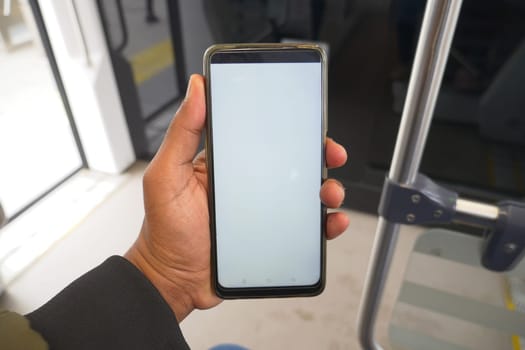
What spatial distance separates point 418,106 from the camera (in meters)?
0.35

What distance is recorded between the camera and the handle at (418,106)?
0.32m

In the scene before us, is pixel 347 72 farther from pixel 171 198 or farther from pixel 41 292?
pixel 41 292

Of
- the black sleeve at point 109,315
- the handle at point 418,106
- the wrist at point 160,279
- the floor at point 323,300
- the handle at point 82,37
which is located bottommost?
the floor at point 323,300

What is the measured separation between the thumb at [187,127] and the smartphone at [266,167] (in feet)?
0.04

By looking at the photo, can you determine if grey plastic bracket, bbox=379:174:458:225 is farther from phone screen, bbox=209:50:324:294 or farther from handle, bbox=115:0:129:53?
handle, bbox=115:0:129:53

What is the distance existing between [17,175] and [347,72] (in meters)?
1.15

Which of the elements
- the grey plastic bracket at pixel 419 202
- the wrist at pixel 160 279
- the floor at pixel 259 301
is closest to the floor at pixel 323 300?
the floor at pixel 259 301

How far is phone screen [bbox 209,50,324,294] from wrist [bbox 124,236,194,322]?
0.26 feet

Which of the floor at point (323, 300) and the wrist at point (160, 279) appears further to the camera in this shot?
the floor at point (323, 300)

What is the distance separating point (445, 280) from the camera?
1.02 metres

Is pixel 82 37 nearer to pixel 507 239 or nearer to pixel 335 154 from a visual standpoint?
pixel 335 154

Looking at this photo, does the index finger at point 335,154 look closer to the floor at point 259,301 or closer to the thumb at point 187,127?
the thumb at point 187,127

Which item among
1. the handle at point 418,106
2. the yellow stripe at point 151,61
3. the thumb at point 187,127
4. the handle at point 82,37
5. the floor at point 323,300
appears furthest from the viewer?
the yellow stripe at point 151,61

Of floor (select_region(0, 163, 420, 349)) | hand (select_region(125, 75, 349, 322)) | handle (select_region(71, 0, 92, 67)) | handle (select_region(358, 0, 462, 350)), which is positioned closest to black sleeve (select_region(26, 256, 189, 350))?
hand (select_region(125, 75, 349, 322))
